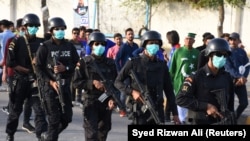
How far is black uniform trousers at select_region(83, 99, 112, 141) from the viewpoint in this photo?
25.7ft

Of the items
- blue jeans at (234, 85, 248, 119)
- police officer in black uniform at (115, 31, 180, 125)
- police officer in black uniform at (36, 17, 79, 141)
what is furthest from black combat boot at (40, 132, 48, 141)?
blue jeans at (234, 85, 248, 119)

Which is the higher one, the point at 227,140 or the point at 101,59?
the point at 101,59

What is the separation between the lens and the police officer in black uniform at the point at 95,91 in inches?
308

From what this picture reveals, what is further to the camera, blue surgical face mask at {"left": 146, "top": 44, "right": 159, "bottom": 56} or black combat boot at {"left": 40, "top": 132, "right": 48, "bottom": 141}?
black combat boot at {"left": 40, "top": 132, "right": 48, "bottom": 141}

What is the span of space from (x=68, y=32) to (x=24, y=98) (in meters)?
25.3

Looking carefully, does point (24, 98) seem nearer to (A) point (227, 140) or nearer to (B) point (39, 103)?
(B) point (39, 103)

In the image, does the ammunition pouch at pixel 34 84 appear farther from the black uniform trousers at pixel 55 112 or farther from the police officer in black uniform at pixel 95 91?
the police officer in black uniform at pixel 95 91

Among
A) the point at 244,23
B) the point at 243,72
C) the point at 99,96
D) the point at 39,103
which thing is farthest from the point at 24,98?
the point at 244,23

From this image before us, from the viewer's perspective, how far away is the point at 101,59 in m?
8.02

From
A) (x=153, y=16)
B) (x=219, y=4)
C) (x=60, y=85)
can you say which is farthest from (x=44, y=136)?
(x=153, y=16)

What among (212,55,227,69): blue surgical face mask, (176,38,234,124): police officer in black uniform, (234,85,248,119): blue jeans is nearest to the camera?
(176,38,234,124): police officer in black uniform

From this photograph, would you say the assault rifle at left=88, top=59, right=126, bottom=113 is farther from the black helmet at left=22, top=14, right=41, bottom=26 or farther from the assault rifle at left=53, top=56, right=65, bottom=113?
the black helmet at left=22, top=14, right=41, bottom=26

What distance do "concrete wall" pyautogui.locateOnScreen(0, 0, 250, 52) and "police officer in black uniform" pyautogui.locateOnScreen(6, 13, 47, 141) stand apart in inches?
893

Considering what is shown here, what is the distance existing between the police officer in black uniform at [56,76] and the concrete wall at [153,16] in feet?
76.4
